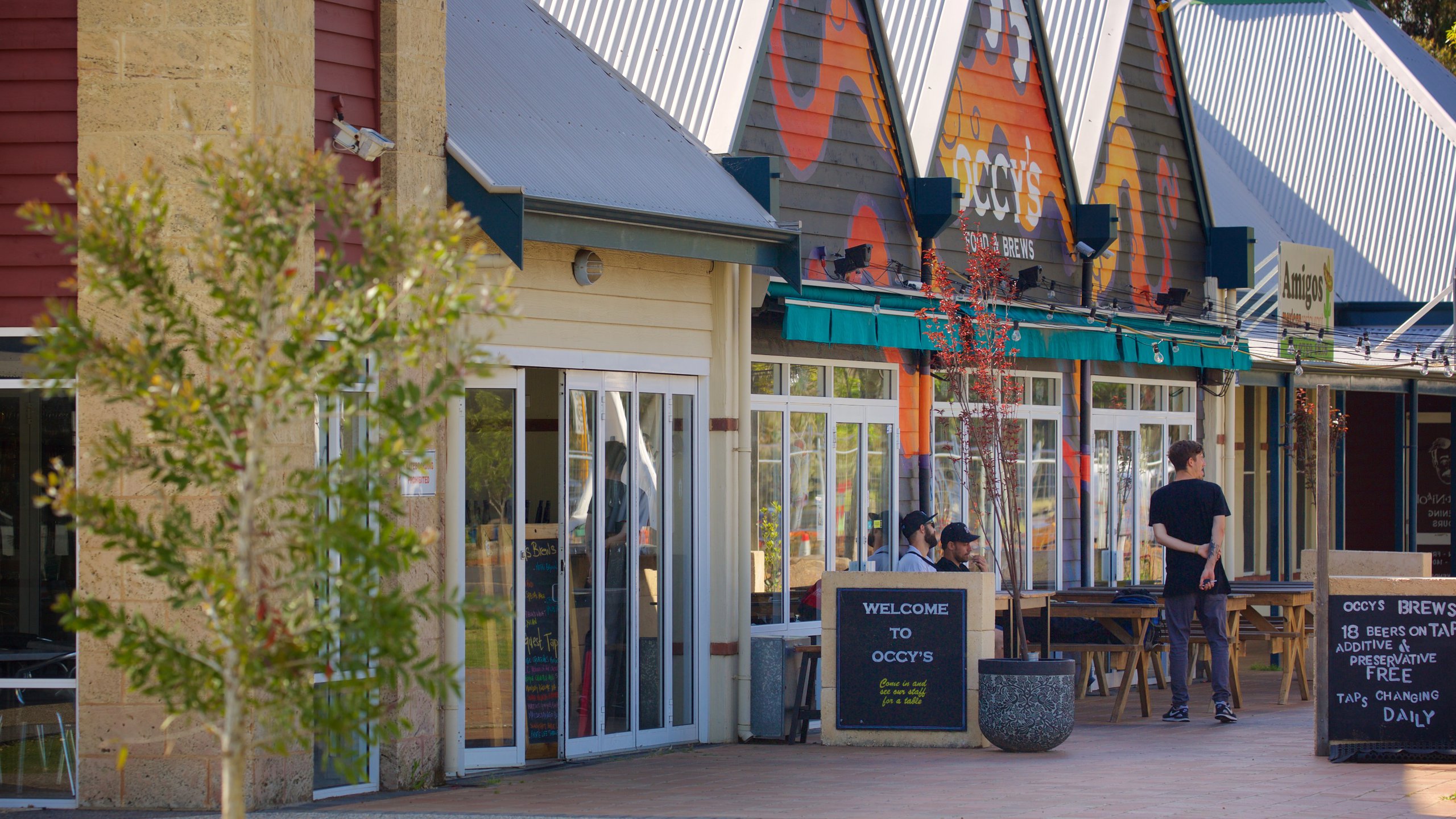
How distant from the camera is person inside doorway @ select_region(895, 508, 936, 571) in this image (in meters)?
11.3

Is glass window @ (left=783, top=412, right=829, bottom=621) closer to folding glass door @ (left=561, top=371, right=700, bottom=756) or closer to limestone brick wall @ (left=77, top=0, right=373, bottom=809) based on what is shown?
folding glass door @ (left=561, top=371, right=700, bottom=756)

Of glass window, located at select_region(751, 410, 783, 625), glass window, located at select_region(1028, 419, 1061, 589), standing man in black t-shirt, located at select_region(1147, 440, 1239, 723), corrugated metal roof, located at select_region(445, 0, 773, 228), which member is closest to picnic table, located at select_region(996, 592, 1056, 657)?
standing man in black t-shirt, located at select_region(1147, 440, 1239, 723)

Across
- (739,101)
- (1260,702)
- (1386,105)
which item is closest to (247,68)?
(739,101)

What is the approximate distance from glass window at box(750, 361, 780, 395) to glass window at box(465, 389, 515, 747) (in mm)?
2675

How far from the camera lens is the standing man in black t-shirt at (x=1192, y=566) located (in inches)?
445

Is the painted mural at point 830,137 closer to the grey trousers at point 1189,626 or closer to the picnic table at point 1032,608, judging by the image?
the picnic table at point 1032,608

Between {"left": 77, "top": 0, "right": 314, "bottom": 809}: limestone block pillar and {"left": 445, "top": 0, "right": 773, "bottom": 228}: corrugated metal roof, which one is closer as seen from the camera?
{"left": 77, "top": 0, "right": 314, "bottom": 809}: limestone block pillar

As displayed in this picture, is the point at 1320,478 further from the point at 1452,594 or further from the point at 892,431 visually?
the point at 892,431

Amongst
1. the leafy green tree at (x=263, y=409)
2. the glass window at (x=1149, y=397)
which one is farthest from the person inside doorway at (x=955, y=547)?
the leafy green tree at (x=263, y=409)

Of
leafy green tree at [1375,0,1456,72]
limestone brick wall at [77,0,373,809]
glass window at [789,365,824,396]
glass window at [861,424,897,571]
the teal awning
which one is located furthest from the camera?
leafy green tree at [1375,0,1456,72]

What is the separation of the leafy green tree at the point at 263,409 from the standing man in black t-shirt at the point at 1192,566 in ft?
24.6

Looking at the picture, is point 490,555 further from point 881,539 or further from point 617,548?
point 881,539

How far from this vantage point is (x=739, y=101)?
12.1 meters

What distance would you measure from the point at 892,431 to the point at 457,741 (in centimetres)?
512
